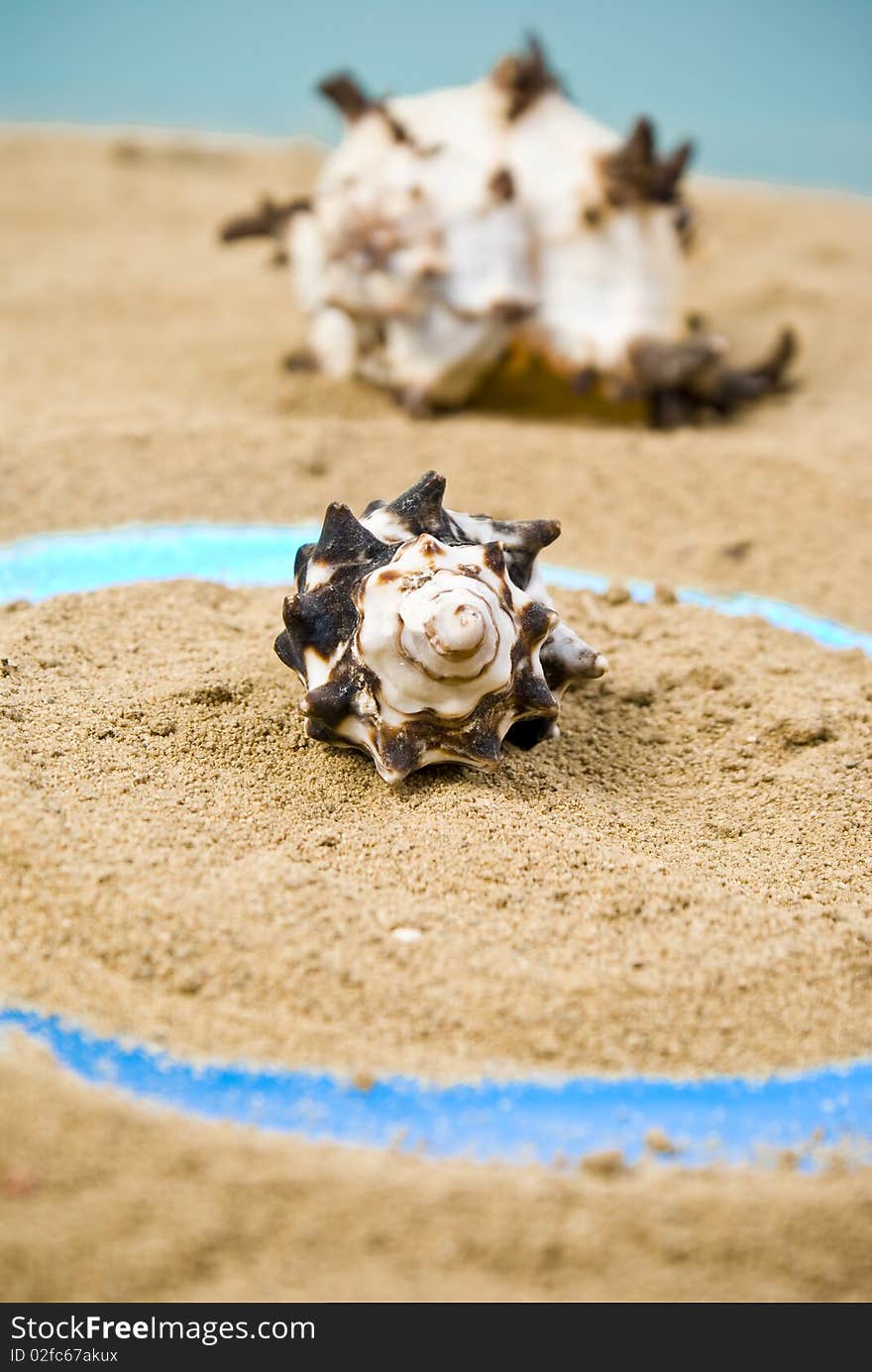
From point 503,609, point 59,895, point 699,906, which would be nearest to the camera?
point 59,895

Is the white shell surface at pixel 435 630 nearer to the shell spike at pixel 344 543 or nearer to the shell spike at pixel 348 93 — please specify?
the shell spike at pixel 344 543

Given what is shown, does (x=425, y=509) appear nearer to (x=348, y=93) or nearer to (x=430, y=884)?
(x=430, y=884)

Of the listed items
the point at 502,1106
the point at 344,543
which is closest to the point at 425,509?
the point at 344,543

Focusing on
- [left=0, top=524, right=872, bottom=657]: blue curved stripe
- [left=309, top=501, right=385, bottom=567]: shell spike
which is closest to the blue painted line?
[left=309, top=501, right=385, bottom=567]: shell spike

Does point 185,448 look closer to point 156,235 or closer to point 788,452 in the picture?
point 788,452

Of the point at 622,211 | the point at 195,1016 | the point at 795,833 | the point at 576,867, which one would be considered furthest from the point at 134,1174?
the point at 622,211

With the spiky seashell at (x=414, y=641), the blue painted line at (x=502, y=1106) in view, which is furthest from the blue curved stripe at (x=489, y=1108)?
the spiky seashell at (x=414, y=641)
